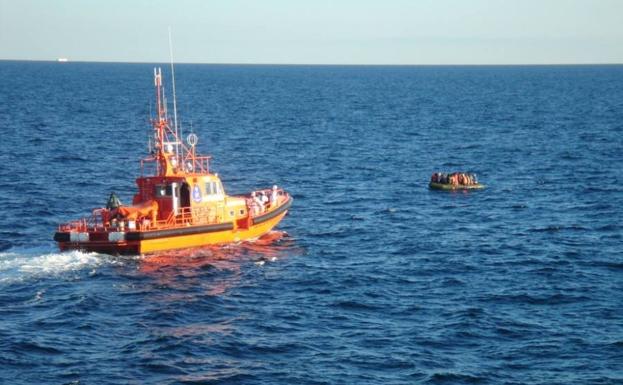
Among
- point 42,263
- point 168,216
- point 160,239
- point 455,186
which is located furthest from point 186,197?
point 455,186

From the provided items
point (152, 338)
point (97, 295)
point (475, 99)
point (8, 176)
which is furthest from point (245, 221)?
point (475, 99)

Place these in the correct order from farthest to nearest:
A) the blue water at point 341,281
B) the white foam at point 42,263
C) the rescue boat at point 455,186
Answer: the rescue boat at point 455,186 → the white foam at point 42,263 → the blue water at point 341,281

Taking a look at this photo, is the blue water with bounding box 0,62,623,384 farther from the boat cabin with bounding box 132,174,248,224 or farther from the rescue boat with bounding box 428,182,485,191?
the boat cabin with bounding box 132,174,248,224

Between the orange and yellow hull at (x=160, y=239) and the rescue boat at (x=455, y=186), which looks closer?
the orange and yellow hull at (x=160, y=239)

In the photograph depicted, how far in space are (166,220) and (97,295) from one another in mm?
7937

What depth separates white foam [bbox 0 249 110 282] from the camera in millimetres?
39906

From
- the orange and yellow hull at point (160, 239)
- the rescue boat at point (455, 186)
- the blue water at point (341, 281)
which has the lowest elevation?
the blue water at point (341, 281)

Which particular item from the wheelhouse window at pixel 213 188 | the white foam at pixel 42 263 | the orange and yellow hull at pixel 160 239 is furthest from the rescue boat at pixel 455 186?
the white foam at pixel 42 263

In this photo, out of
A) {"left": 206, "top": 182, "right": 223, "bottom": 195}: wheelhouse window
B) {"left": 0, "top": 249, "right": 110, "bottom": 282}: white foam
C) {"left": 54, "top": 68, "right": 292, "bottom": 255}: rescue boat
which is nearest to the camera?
{"left": 0, "top": 249, "right": 110, "bottom": 282}: white foam

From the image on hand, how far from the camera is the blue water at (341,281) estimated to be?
30.2 m

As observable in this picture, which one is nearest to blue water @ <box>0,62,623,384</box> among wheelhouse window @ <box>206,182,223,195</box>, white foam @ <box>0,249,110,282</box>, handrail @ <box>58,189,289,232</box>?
white foam @ <box>0,249,110,282</box>

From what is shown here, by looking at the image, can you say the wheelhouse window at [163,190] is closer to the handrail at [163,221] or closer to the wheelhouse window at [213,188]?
the handrail at [163,221]

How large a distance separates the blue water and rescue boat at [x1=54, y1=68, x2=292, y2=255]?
73 centimetres

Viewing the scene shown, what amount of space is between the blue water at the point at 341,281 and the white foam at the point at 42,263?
12cm
